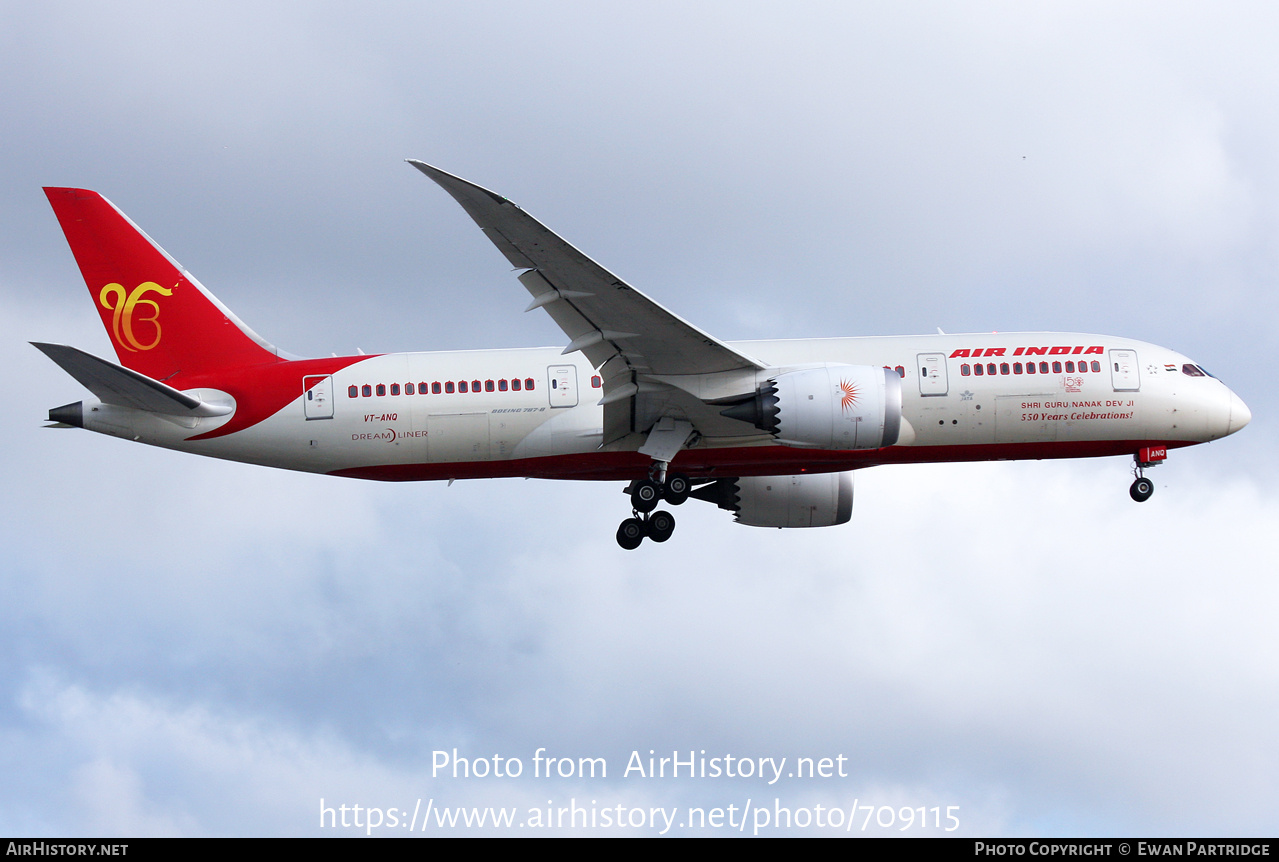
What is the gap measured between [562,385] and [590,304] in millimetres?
5313

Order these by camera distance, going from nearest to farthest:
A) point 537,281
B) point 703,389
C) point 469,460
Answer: point 537,281
point 703,389
point 469,460

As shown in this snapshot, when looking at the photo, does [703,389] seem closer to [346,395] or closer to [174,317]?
[346,395]

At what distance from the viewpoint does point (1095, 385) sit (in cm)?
3731

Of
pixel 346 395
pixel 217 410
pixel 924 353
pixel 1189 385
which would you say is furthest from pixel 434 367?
pixel 1189 385

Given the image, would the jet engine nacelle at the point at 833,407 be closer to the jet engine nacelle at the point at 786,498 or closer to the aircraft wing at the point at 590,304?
the aircraft wing at the point at 590,304

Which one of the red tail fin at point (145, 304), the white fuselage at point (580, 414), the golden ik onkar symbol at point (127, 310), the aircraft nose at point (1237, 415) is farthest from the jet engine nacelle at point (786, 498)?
the golden ik onkar symbol at point (127, 310)

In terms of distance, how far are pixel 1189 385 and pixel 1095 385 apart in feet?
10.1

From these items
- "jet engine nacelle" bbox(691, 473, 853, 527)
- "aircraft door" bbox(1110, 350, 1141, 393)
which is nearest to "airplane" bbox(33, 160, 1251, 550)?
"aircraft door" bbox(1110, 350, 1141, 393)

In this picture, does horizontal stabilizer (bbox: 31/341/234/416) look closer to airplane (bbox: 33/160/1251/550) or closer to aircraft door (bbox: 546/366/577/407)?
airplane (bbox: 33/160/1251/550)

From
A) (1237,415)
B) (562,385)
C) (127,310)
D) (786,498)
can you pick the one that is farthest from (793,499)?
(127,310)

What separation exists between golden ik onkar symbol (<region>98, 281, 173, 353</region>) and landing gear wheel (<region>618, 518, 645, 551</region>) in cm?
1435

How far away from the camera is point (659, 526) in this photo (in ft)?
126

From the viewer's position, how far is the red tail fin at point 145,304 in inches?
1492

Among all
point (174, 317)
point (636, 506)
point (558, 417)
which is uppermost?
point (174, 317)
